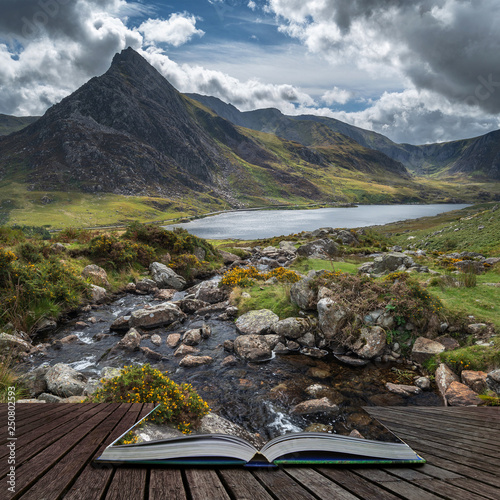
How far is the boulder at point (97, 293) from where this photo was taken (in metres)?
19.8

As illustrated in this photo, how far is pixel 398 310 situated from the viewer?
41.9ft

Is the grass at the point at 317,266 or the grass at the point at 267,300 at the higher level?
the grass at the point at 317,266

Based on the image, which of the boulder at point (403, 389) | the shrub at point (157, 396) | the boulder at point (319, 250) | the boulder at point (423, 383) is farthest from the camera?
the boulder at point (319, 250)

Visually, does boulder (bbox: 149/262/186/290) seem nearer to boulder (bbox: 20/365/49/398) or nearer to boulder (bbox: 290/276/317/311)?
boulder (bbox: 290/276/317/311)

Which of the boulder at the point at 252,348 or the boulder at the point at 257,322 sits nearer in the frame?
the boulder at the point at 252,348

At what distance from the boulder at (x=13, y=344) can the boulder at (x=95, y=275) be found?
9087mm

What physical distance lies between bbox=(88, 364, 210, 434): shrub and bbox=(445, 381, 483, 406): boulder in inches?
305

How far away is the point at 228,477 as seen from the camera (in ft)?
6.63

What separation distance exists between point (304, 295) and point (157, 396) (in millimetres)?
10284

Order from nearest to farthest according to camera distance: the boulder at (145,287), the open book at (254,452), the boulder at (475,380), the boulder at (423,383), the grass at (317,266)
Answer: the open book at (254,452)
the boulder at (475,380)
the boulder at (423,383)
the boulder at (145,287)
the grass at (317,266)

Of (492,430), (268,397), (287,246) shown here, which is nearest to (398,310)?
(268,397)

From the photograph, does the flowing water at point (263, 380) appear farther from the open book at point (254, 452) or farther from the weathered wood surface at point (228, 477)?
the open book at point (254, 452)

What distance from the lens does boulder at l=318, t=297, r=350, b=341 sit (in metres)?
13.2

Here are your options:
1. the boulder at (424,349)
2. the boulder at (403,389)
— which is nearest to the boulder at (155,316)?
the boulder at (403,389)
